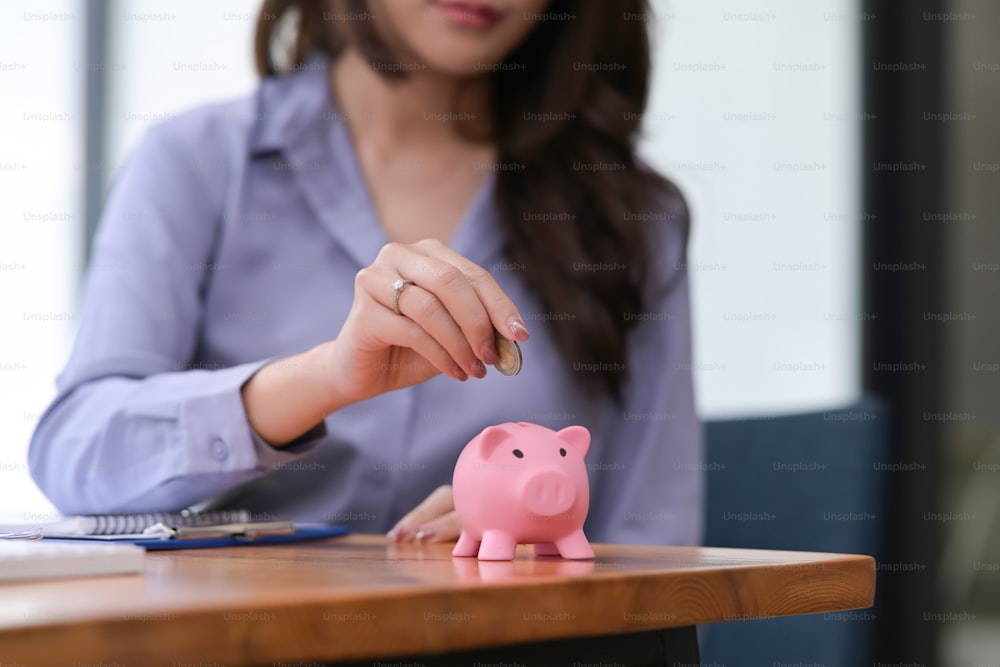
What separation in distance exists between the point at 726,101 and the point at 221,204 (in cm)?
154

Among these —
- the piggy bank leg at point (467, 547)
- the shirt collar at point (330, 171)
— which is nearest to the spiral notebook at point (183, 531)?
the piggy bank leg at point (467, 547)

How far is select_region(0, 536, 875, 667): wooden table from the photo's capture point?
0.40 meters

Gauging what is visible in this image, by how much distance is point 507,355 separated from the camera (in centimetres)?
71

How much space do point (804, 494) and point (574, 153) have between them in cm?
61

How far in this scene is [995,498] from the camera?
2357 mm

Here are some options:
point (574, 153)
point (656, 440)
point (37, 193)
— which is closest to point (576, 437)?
point (656, 440)

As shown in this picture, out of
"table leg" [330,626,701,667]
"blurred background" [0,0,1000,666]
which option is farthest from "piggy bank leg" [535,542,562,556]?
"blurred background" [0,0,1000,666]

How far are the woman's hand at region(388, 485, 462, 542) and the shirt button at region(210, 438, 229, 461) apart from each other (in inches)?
6.7

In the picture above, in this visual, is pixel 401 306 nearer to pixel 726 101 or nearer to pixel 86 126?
pixel 726 101

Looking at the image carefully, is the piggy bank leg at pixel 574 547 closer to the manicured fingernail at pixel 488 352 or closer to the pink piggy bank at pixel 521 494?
the pink piggy bank at pixel 521 494

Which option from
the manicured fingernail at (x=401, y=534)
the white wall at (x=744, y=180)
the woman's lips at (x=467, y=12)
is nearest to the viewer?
the manicured fingernail at (x=401, y=534)

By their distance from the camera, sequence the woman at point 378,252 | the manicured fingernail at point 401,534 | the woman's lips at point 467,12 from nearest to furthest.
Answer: the manicured fingernail at point 401,534 < the woman at point 378,252 < the woman's lips at point 467,12

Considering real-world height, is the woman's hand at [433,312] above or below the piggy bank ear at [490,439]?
above

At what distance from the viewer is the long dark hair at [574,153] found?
131 centimetres
